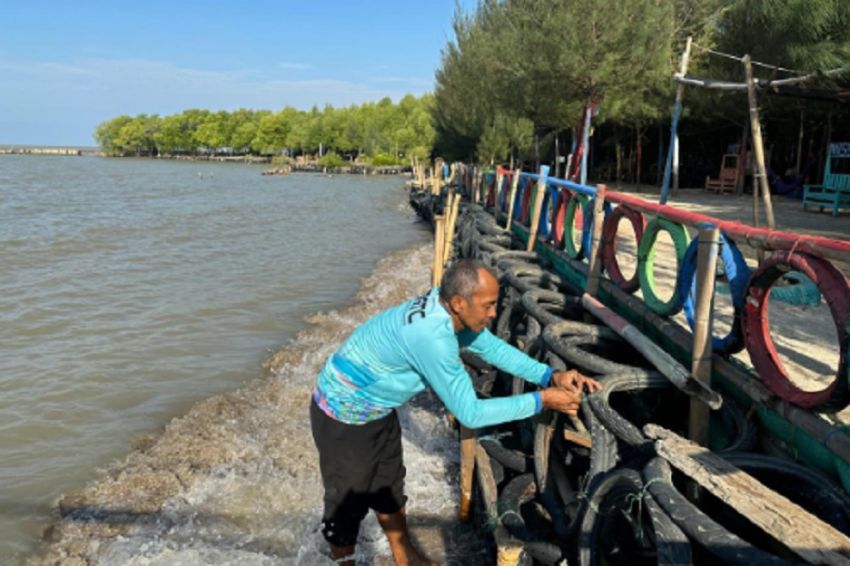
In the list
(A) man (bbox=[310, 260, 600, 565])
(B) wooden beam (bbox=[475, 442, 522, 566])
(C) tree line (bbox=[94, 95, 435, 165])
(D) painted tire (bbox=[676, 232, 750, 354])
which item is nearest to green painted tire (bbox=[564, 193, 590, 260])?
(B) wooden beam (bbox=[475, 442, 522, 566])

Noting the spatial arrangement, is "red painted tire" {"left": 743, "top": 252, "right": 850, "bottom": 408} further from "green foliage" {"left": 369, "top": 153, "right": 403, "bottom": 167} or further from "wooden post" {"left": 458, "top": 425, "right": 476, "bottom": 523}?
"green foliage" {"left": 369, "top": 153, "right": 403, "bottom": 167}

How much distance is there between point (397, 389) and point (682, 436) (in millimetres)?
2088

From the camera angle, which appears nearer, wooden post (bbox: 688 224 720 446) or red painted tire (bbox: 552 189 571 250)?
wooden post (bbox: 688 224 720 446)

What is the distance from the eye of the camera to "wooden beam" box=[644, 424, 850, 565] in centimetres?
211

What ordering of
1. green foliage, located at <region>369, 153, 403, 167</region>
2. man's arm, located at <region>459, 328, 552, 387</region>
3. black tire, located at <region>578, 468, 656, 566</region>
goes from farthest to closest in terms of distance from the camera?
green foliage, located at <region>369, 153, 403, 167</region> < man's arm, located at <region>459, 328, 552, 387</region> < black tire, located at <region>578, 468, 656, 566</region>

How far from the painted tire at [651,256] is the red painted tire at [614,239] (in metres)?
0.29

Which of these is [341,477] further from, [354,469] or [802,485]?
[802,485]

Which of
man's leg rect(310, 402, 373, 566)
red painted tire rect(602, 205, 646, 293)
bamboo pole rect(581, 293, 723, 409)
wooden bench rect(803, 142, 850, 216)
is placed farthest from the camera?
wooden bench rect(803, 142, 850, 216)

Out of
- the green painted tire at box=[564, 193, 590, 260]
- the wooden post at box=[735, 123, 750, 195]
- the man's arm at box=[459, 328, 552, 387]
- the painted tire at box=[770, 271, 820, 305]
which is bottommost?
the painted tire at box=[770, 271, 820, 305]

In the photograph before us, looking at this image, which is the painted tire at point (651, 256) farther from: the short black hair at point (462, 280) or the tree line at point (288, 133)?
the tree line at point (288, 133)

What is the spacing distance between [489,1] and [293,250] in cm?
1415

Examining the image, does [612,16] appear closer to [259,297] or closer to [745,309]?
[259,297]

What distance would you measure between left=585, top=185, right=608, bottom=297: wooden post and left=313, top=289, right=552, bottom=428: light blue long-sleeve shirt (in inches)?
114

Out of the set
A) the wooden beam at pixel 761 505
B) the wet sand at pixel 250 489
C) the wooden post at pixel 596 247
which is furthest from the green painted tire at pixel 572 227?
the wooden beam at pixel 761 505
